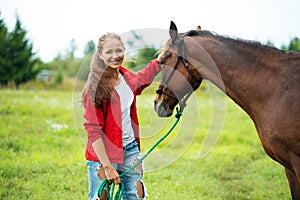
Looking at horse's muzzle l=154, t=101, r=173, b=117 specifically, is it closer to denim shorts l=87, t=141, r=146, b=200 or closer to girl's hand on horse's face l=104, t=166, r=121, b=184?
denim shorts l=87, t=141, r=146, b=200

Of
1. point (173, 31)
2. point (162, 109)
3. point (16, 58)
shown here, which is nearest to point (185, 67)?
point (173, 31)

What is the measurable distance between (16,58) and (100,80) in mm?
26198

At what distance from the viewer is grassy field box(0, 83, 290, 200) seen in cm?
515

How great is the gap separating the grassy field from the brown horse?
0.75m

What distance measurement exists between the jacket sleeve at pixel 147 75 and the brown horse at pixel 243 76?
0.46 ft

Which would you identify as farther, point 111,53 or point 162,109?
point 162,109

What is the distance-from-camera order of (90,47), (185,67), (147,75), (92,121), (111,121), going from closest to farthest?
1. (92,121)
2. (111,121)
3. (185,67)
4. (147,75)
5. (90,47)

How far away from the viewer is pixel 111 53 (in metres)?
3.32

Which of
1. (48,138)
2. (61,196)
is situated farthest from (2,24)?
(61,196)

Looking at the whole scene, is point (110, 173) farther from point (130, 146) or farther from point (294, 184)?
point (294, 184)

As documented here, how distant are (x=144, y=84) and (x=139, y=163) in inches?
30.3

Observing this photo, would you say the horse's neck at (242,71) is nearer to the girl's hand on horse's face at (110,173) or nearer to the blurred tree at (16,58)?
the girl's hand on horse's face at (110,173)

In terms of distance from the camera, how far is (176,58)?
3.61 metres

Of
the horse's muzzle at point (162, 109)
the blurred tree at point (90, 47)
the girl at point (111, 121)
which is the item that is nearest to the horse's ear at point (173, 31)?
the girl at point (111, 121)
